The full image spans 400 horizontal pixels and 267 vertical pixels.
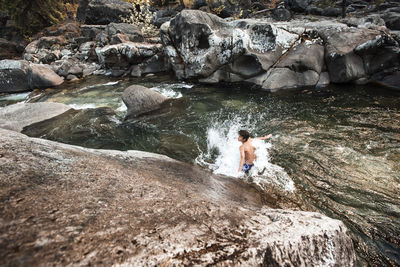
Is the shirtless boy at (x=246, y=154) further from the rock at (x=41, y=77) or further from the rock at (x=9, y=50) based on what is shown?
the rock at (x=9, y=50)

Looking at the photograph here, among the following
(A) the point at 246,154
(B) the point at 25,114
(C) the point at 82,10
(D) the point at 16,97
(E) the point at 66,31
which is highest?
(C) the point at 82,10

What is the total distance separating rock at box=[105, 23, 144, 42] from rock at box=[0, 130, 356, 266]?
16.6m

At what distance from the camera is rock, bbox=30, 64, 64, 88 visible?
12305mm

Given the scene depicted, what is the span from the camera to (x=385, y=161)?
4.18m

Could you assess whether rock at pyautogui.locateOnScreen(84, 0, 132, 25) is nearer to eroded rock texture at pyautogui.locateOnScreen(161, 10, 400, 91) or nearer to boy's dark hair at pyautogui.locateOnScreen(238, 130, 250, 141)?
eroded rock texture at pyautogui.locateOnScreen(161, 10, 400, 91)

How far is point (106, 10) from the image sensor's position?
22.5 metres

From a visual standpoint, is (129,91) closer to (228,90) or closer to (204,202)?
(228,90)

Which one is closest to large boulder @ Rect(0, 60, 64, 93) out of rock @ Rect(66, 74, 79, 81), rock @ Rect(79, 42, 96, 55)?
rock @ Rect(66, 74, 79, 81)

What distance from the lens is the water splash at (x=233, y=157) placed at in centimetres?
405

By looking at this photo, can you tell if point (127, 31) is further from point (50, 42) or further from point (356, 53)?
point (356, 53)

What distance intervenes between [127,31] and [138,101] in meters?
13.1

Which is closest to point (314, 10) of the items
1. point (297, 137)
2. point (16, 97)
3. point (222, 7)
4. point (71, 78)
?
point (222, 7)

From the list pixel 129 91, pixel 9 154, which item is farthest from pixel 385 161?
pixel 129 91

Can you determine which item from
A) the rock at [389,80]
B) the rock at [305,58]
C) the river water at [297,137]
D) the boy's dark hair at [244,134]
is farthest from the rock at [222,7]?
the boy's dark hair at [244,134]
